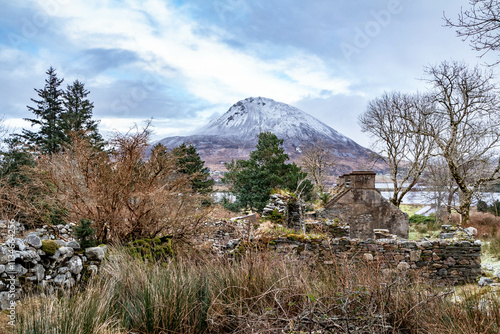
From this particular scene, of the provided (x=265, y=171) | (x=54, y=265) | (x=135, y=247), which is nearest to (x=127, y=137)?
(x=135, y=247)

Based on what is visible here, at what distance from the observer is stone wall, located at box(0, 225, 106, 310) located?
3.50m

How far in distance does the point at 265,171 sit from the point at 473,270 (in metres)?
20.2

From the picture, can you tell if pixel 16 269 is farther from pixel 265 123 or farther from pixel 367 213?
pixel 265 123

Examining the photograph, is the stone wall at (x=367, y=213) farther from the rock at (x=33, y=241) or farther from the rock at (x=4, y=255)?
the rock at (x=4, y=255)

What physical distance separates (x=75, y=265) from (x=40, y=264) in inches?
20.2

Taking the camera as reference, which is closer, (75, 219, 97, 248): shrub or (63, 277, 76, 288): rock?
(63, 277, 76, 288): rock

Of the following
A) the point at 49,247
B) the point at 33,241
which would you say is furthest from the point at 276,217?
the point at 33,241

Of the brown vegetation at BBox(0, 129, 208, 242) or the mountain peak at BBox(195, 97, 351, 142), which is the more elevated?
the mountain peak at BBox(195, 97, 351, 142)

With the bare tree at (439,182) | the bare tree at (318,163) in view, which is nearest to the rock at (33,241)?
the bare tree at (439,182)

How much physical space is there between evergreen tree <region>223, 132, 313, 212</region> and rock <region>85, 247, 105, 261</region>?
2148 cm

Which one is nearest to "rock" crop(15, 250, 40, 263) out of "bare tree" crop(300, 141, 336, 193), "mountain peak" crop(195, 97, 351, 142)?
"bare tree" crop(300, 141, 336, 193)

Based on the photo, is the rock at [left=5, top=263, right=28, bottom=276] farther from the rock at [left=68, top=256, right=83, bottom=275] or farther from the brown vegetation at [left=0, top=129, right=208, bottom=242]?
the brown vegetation at [left=0, top=129, right=208, bottom=242]

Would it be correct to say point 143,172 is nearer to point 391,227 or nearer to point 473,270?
point 473,270

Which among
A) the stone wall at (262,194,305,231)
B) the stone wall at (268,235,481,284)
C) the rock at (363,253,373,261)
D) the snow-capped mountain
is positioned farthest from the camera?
the snow-capped mountain
